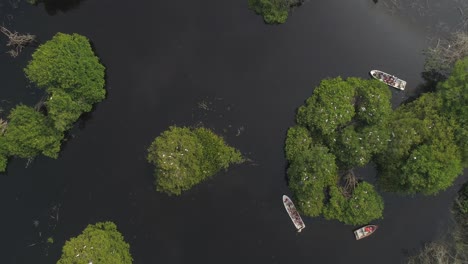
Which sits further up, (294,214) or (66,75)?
(66,75)

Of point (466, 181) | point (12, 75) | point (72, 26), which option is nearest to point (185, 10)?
point (72, 26)

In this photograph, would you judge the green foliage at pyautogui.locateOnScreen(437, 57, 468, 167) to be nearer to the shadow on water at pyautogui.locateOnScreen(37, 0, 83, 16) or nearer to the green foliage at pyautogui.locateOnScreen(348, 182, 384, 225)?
the green foliage at pyautogui.locateOnScreen(348, 182, 384, 225)

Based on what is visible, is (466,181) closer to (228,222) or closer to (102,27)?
(228,222)

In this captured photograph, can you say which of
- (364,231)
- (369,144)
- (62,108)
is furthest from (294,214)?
(62,108)

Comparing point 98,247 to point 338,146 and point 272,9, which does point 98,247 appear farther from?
point 272,9

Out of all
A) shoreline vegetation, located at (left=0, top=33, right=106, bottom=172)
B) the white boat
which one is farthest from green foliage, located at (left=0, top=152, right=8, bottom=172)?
the white boat

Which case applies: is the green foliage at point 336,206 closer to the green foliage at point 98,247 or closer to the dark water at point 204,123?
the dark water at point 204,123

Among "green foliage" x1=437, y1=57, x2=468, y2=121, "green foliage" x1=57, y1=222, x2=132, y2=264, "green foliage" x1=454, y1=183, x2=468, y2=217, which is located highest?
"green foliage" x1=437, y1=57, x2=468, y2=121
